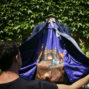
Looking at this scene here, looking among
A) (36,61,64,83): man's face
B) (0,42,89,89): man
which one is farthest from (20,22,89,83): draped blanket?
(0,42,89,89): man

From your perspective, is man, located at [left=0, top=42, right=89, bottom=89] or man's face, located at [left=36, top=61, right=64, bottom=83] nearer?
man, located at [left=0, top=42, right=89, bottom=89]

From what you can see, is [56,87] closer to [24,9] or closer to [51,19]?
[51,19]

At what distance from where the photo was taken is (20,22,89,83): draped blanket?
103 inches

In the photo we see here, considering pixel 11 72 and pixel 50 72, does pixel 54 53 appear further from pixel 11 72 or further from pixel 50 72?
pixel 11 72

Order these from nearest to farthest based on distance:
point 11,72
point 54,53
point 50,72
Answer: point 11,72 < point 50,72 < point 54,53

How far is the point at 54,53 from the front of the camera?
2.79 meters

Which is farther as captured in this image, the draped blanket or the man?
the draped blanket

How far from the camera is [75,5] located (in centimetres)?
470

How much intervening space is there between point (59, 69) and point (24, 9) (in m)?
2.47

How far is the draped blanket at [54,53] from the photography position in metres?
2.61

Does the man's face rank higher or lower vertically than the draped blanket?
lower

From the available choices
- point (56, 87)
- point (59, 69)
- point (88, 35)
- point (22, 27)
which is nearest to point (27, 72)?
point (59, 69)

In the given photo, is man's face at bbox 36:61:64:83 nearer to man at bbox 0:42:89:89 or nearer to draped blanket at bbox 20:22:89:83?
draped blanket at bbox 20:22:89:83

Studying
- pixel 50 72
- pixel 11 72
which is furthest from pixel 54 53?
pixel 11 72
